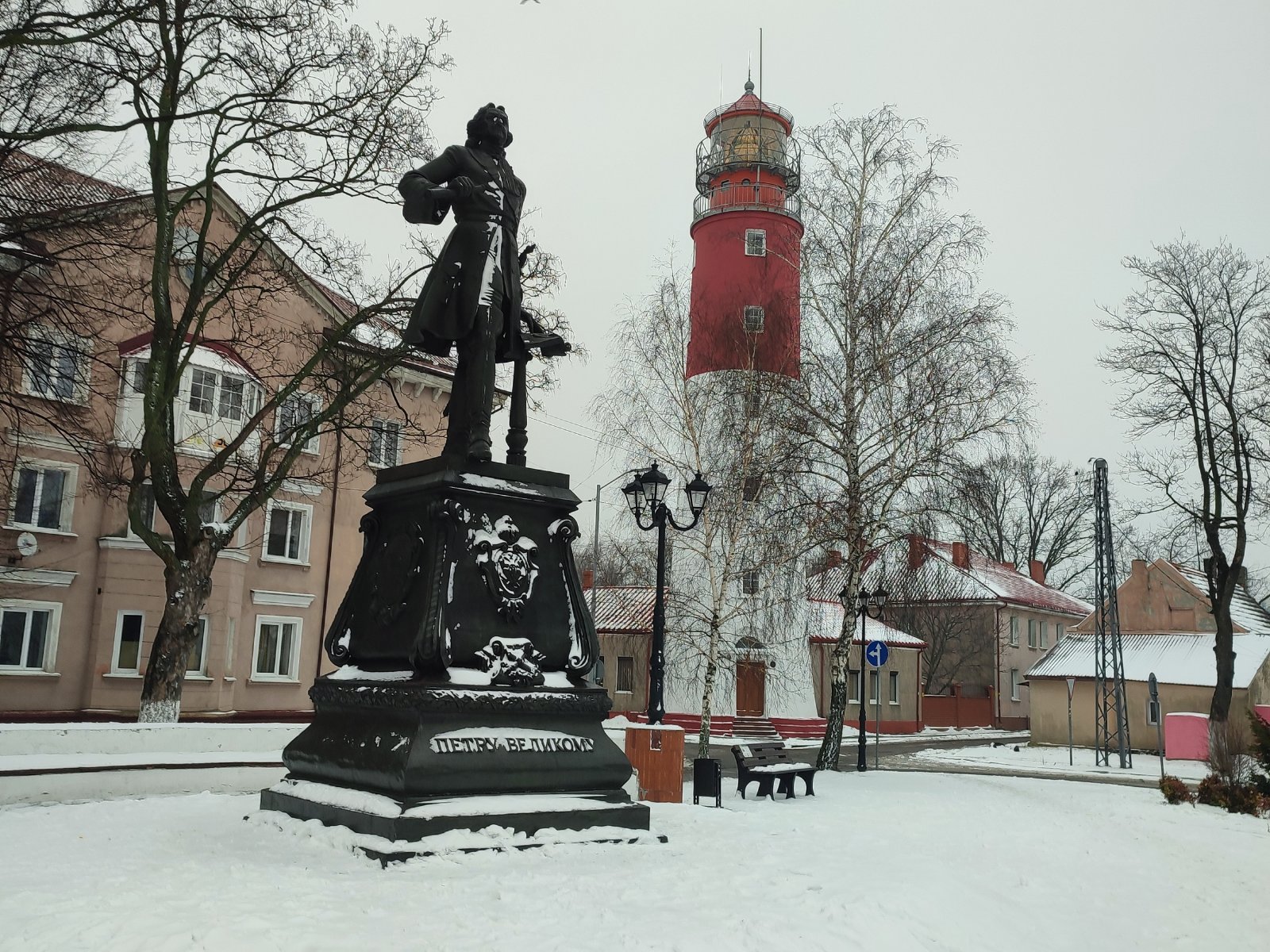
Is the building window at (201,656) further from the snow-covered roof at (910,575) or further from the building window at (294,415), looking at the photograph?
the snow-covered roof at (910,575)

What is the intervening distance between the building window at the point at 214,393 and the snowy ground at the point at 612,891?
16.8 meters

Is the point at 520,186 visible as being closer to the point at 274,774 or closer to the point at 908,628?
the point at 274,774

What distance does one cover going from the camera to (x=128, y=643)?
78.4ft

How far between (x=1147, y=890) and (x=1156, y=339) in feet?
67.7

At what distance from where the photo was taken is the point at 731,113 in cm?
3378

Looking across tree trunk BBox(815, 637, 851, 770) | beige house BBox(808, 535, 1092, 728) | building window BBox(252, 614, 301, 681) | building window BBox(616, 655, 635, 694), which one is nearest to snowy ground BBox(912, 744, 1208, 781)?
tree trunk BBox(815, 637, 851, 770)

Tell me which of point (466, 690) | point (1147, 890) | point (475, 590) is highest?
point (475, 590)

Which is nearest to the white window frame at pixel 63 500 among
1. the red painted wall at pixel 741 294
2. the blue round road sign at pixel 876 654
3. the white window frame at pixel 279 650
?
the white window frame at pixel 279 650

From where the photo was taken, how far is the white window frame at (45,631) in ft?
72.7

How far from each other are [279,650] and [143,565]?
4.48 metres

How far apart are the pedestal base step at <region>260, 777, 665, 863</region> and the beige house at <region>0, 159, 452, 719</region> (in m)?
13.1

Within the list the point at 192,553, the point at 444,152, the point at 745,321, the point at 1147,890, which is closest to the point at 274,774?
the point at 192,553

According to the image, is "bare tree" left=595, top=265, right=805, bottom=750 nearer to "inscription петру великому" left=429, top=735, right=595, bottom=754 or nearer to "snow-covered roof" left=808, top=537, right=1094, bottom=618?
"snow-covered roof" left=808, top=537, right=1094, bottom=618

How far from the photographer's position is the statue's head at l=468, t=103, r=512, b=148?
7828mm
